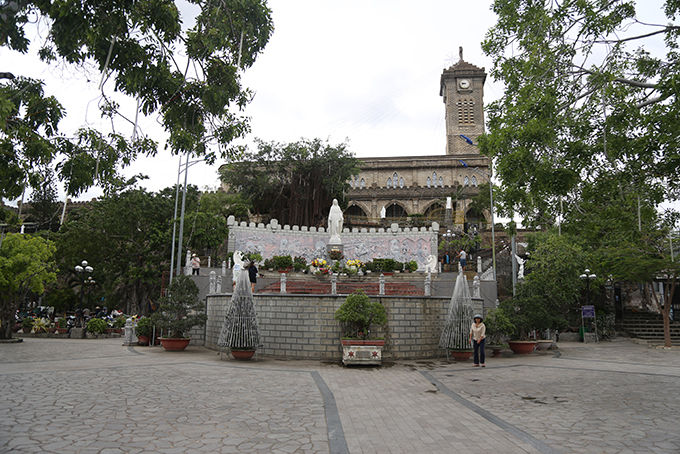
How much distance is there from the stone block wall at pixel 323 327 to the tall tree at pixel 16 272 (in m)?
11.5

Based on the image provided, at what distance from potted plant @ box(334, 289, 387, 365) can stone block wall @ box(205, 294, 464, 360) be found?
926 millimetres

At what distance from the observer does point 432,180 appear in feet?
190

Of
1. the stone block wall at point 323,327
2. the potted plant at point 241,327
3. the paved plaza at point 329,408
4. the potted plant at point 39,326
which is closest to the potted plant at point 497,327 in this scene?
the stone block wall at point 323,327

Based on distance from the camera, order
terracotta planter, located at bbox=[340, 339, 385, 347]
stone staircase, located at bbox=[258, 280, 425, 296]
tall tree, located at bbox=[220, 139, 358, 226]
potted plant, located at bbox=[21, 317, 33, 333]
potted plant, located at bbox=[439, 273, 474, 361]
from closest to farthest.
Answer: terracotta planter, located at bbox=[340, 339, 385, 347] < potted plant, located at bbox=[439, 273, 474, 361] < stone staircase, located at bbox=[258, 280, 425, 296] < potted plant, located at bbox=[21, 317, 33, 333] < tall tree, located at bbox=[220, 139, 358, 226]

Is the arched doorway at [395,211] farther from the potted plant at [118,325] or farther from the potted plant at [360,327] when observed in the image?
the potted plant at [360,327]

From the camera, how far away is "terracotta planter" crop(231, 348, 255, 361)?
15211 millimetres

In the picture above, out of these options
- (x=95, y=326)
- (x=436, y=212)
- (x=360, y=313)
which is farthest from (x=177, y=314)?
(x=436, y=212)

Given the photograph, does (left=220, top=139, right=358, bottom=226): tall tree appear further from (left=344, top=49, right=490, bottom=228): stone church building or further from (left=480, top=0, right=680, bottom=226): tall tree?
(left=480, top=0, right=680, bottom=226): tall tree

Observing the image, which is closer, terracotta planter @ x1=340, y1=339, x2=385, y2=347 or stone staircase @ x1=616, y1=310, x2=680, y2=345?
terracotta planter @ x1=340, y1=339, x2=385, y2=347

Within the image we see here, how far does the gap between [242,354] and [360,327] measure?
4.02 meters

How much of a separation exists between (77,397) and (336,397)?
4.94 metres

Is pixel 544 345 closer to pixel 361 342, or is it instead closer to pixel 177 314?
pixel 361 342

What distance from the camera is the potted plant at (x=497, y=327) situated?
56.5 feet

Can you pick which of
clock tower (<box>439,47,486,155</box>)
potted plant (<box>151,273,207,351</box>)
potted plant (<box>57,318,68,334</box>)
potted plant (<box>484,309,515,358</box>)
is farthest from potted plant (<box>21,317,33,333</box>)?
clock tower (<box>439,47,486,155</box>)
